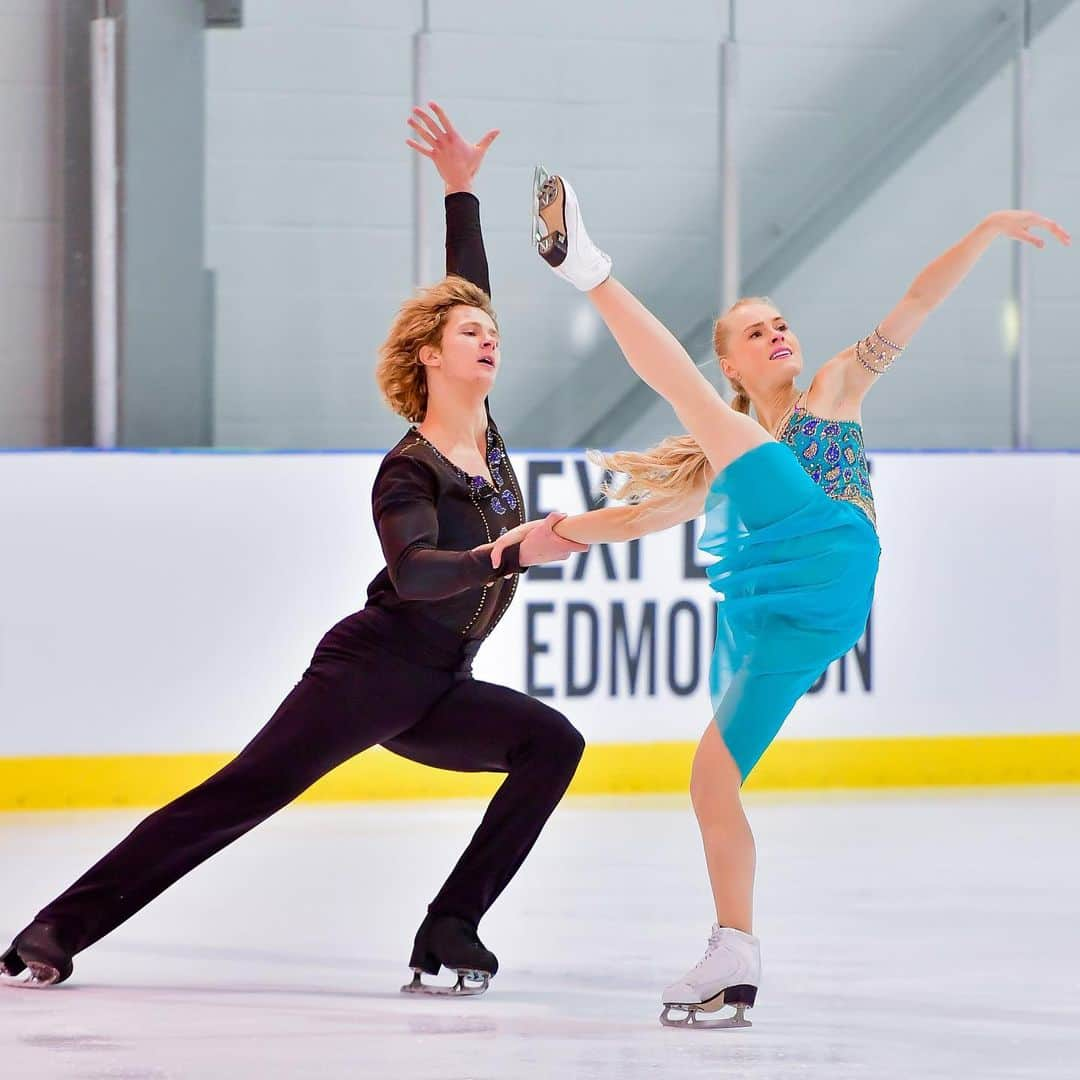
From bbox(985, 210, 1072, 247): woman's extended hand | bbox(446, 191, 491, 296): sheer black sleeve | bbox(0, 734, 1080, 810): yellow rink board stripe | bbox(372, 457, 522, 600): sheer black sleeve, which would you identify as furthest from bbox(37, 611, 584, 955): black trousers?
bbox(0, 734, 1080, 810): yellow rink board stripe

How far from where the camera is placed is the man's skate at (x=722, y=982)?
3.26 m

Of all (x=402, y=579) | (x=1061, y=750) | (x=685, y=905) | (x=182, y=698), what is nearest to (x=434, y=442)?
(x=402, y=579)

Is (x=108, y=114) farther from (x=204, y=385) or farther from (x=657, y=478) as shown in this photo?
(x=657, y=478)

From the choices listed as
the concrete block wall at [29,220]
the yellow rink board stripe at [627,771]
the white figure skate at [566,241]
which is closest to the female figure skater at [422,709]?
the white figure skate at [566,241]

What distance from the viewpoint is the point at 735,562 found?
3482 mm

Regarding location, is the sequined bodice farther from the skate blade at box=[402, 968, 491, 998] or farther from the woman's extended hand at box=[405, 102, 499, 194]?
the skate blade at box=[402, 968, 491, 998]

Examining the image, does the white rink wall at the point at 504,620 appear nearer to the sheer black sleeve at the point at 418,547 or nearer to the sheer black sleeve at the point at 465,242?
the sheer black sleeve at the point at 465,242

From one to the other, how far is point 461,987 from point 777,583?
90 centimetres

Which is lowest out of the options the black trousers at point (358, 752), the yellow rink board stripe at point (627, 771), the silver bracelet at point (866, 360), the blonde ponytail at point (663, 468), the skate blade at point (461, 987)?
the yellow rink board stripe at point (627, 771)

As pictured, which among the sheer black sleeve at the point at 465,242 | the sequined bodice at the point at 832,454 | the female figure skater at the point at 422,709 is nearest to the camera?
the female figure skater at the point at 422,709

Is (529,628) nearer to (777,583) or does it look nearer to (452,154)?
(452,154)

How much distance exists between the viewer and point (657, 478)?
11.9 ft

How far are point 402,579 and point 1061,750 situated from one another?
4166mm

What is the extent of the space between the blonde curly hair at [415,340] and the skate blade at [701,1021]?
1179mm
